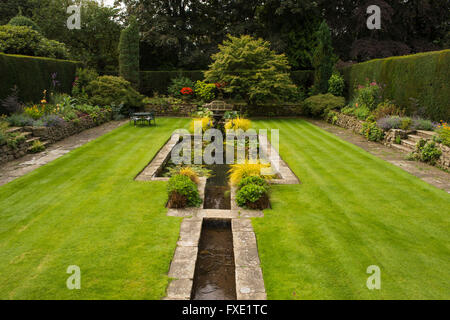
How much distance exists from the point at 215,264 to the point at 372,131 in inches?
378

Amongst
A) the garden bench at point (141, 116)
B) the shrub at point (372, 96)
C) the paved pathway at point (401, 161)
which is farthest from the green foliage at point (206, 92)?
the shrub at point (372, 96)

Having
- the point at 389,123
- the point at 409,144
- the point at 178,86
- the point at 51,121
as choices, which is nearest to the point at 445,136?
the point at 409,144

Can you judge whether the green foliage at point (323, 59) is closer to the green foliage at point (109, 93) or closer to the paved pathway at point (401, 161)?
the paved pathway at point (401, 161)

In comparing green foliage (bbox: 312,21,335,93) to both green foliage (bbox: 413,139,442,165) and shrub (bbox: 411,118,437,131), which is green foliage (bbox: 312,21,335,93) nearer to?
shrub (bbox: 411,118,437,131)

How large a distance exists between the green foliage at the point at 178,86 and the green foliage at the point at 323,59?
8315 mm

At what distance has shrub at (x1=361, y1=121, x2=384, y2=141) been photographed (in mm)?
11312

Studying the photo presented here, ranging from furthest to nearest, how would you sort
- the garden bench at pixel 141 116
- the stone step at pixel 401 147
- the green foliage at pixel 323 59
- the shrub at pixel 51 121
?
the green foliage at pixel 323 59
the garden bench at pixel 141 116
the shrub at pixel 51 121
the stone step at pixel 401 147

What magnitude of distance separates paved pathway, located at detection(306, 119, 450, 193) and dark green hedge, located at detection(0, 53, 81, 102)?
1248 cm

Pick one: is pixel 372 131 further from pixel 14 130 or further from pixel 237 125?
pixel 14 130

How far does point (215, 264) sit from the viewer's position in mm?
4285

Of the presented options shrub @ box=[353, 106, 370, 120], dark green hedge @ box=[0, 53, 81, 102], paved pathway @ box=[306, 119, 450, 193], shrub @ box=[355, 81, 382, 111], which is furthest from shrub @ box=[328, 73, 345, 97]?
dark green hedge @ box=[0, 53, 81, 102]

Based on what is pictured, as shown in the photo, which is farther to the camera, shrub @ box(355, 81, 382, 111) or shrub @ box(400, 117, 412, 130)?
shrub @ box(355, 81, 382, 111)

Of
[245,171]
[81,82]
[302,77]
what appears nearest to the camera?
[245,171]

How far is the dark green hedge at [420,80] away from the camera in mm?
10414
